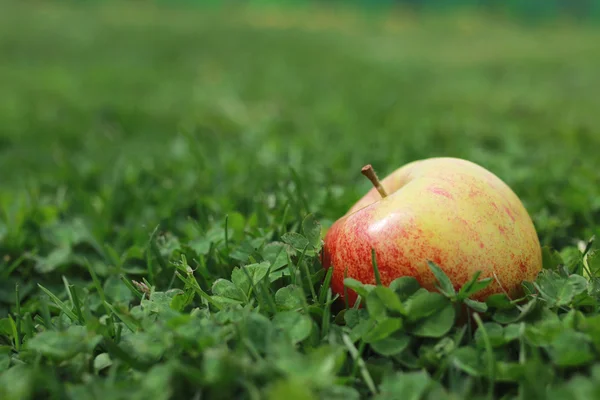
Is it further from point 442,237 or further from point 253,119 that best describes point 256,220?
point 253,119

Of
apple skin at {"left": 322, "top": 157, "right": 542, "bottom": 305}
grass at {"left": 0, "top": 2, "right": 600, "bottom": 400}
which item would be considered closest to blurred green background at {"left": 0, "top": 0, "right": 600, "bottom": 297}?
grass at {"left": 0, "top": 2, "right": 600, "bottom": 400}

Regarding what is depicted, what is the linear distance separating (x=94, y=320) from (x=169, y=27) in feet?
26.1

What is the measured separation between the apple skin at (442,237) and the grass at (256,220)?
0.06m

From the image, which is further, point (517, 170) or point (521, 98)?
point (521, 98)

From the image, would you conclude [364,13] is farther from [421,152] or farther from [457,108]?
[421,152]

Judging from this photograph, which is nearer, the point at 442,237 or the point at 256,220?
the point at 442,237

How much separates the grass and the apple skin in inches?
2.4

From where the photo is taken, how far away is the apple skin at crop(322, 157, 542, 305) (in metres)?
1.55

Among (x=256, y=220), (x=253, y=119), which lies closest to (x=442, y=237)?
(x=256, y=220)

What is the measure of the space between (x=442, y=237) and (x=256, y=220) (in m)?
0.78

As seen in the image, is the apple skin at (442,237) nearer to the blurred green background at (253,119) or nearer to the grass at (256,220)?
the grass at (256,220)

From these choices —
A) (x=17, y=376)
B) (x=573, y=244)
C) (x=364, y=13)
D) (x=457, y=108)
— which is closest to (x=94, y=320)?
(x=17, y=376)

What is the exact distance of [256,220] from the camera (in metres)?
2.16

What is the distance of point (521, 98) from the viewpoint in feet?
17.7
